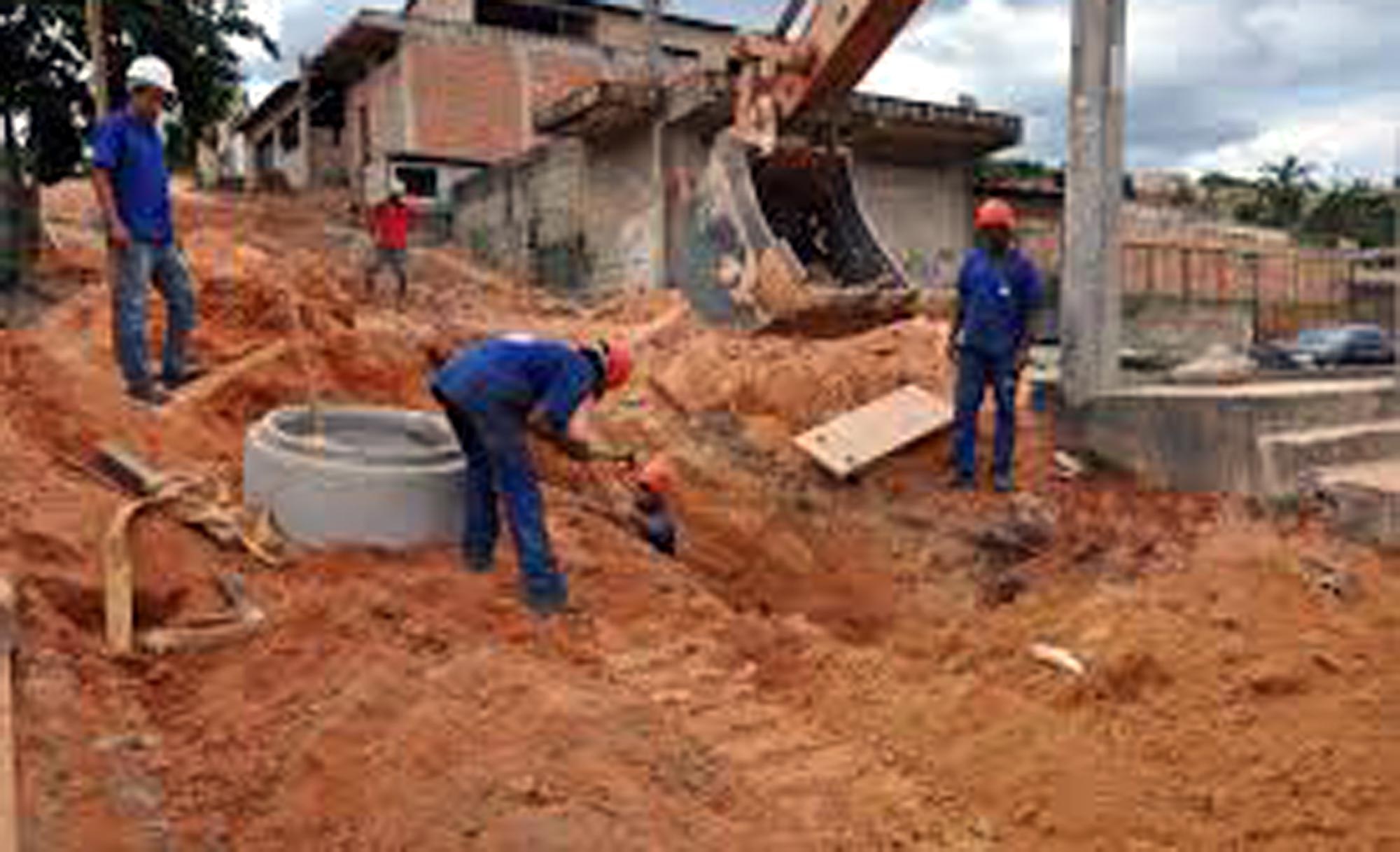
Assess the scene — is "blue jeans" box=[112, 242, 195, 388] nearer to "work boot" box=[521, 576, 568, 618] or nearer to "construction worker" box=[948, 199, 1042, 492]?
"work boot" box=[521, 576, 568, 618]

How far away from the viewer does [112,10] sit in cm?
1300

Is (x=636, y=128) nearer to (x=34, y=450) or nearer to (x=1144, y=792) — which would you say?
(x=34, y=450)

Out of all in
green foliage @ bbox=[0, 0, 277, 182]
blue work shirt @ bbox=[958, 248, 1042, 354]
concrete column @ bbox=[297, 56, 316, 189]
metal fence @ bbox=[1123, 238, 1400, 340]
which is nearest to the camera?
blue work shirt @ bbox=[958, 248, 1042, 354]

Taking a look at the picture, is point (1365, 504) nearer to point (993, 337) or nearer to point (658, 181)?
point (993, 337)

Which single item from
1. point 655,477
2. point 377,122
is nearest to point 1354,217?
point 377,122

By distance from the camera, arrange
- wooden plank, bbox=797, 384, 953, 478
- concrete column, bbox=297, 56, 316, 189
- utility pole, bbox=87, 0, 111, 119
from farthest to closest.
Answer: concrete column, bbox=297, 56, 316, 189, wooden plank, bbox=797, 384, 953, 478, utility pole, bbox=87, 0, 111, 119

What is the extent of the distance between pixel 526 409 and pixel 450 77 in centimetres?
2109

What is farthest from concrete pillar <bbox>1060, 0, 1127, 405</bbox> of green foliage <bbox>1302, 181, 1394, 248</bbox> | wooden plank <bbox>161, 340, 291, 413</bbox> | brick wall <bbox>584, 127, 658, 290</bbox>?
green foliage <bbox>1302, 181, 1394, 248</bbox>

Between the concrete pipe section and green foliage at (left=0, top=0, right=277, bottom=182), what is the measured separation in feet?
24.7

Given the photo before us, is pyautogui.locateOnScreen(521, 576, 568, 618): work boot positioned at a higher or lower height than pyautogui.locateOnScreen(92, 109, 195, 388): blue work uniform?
lower

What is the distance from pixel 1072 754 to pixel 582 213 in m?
15.1

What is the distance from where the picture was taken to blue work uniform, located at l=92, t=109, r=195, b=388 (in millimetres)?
6297

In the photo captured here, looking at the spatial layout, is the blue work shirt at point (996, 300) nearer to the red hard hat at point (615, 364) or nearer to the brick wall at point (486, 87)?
the red hard hat at point (615, 364)

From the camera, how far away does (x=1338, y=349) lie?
56.5 ft
